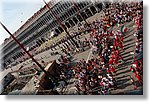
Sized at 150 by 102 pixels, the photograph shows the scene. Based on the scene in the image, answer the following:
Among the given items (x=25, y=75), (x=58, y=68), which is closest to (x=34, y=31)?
(x=25, y=75)

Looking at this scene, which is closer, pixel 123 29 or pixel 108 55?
pixel 108 55

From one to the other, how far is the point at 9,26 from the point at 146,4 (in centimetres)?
431

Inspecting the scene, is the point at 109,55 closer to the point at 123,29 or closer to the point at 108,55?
the point at 108,55

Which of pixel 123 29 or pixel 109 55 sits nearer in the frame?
pixel 109 55

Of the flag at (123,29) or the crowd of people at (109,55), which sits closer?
the crowd of people at (109,55)

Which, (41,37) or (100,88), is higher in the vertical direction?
(100,88)

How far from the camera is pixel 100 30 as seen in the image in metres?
10.9

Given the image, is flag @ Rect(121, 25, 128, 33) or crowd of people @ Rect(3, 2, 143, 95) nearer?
crowd of people @ Rect(3, 2, 143, 95)

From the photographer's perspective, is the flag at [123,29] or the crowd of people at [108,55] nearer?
the crowd of people at [108,55]

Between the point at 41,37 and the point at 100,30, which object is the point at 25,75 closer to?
the point at 100,30

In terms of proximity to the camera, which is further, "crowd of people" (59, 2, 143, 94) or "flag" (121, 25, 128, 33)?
"flag" (121, 25, 128, 33)

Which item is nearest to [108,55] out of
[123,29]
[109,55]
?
[109,55]

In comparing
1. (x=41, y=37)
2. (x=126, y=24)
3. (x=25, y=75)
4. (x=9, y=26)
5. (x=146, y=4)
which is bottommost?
(x=41, y=37)

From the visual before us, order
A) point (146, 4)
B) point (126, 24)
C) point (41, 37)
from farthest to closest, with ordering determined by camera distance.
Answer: point (41, 37)
point (126, 24)
point (146, 4)
